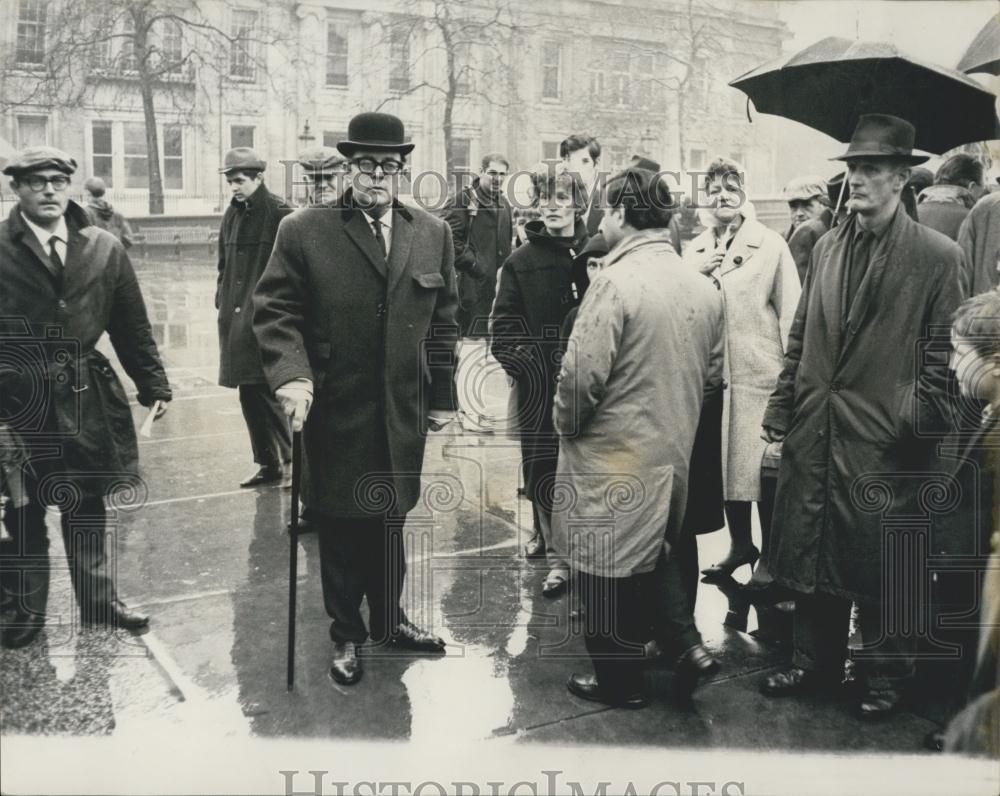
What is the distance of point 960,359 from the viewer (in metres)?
3.26

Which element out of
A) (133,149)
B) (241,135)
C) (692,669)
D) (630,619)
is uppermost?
(241,135)

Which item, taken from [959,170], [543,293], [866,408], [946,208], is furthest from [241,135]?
[866,408]

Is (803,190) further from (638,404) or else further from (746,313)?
(638,404)

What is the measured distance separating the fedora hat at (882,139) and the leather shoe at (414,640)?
97.2 inches

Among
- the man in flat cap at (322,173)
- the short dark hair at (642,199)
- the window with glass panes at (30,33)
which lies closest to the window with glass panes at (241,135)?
the window with glass panes at (30,33)

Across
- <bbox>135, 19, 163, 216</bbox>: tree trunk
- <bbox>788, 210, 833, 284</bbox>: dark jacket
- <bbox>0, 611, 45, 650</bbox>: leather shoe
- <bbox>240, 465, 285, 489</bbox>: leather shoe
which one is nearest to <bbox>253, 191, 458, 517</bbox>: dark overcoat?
<bbox>0, 611, 45, 650</bbox>: leather shoe

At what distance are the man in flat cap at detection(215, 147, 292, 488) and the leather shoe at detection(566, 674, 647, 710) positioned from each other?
323 cm

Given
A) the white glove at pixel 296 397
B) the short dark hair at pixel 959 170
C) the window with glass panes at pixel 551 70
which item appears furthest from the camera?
the window with glass panes at pixel 551 70

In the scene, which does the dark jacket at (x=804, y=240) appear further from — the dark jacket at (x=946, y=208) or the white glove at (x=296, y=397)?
the white glove at (x=296, y=397)

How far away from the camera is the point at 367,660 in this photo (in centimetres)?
408

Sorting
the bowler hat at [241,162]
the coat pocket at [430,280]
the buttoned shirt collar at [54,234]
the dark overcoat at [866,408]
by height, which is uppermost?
the bowler hat at [241,162]

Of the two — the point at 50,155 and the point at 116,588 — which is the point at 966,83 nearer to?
the point at 50,155

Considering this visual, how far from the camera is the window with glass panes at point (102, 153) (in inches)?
1045

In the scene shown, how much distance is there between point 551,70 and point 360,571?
55.6 feet
